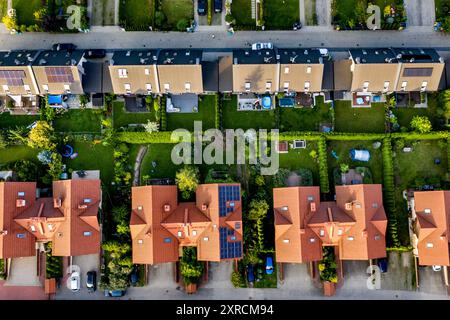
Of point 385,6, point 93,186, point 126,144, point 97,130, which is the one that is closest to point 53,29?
point 97,130

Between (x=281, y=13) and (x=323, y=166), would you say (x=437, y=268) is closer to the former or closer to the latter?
(x=323, y=166)

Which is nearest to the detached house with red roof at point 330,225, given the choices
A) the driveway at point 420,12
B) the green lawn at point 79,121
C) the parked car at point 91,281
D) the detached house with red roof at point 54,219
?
the detached house with red roof at point 54,219

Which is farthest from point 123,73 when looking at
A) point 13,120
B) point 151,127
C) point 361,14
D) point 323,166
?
point 361,14

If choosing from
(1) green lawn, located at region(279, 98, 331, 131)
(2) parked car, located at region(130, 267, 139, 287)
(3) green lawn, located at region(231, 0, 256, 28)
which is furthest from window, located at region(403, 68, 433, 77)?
(2) parked car, located at region(130, 267, 139, 287)

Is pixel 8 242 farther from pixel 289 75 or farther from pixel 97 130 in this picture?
pixel 289 75

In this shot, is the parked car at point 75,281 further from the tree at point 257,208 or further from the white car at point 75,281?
the tree at point 257,208
